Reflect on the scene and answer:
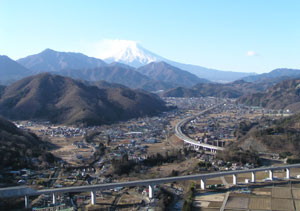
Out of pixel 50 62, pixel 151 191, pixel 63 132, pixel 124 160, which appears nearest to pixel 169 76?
pixel 50 62

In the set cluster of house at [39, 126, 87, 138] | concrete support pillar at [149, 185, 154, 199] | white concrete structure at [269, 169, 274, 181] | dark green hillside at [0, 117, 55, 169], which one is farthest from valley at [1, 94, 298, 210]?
white concrete structure at [269, 169, 274, 181]

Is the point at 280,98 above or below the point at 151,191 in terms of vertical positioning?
above

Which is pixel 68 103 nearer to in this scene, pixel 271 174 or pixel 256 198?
pixel 271 174

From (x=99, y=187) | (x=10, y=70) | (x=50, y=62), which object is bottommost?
(x=99, y=187)

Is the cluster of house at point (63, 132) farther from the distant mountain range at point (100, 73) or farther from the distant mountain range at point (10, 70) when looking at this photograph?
the distant mountain range at point (10, 70)

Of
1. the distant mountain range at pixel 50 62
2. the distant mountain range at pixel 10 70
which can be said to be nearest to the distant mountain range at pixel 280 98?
the distant mountain range at pixel 10 70

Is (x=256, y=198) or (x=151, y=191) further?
(x=151, y=191)

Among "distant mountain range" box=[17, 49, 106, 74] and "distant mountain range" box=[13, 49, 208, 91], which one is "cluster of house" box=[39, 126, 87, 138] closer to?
"distant mountain range" box=[13, 49, 208, 91]
